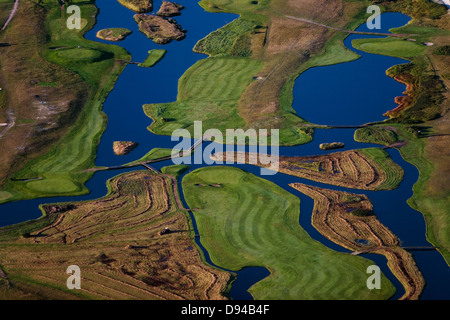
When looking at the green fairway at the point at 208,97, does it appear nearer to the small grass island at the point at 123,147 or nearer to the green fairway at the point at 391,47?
the small grass island at the point at 123,147

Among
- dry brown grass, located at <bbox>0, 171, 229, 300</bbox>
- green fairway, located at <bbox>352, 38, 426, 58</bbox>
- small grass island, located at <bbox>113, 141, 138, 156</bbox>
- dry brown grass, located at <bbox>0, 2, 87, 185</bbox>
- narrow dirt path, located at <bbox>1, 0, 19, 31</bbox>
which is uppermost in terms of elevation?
narrow dirt path, located at <bbox>1, 0, 19, 31</bbox>

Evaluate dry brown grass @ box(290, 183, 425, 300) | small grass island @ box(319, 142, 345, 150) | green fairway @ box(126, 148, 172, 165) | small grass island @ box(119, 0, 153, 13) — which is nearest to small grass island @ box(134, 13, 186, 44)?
small grass island @ box(119, 0, 153, 13)

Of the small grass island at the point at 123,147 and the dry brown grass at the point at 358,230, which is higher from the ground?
the small grass island at the point at 123,147

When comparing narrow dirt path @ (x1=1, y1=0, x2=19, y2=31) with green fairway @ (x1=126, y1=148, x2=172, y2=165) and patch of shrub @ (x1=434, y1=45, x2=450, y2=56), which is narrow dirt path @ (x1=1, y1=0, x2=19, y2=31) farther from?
patch of shrub @ (x1=434, y1=45, x2=450, y2=56)

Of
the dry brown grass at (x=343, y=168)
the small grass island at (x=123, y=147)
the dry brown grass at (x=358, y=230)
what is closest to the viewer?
the dry brown grass at (x=358, y=230)

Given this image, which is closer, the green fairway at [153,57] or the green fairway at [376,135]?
the green fairway at [376,135]

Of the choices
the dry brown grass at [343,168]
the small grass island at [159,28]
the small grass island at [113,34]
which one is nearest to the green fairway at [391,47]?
the small grass island at [159,28]

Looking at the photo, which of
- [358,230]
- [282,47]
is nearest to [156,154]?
[358,230]
